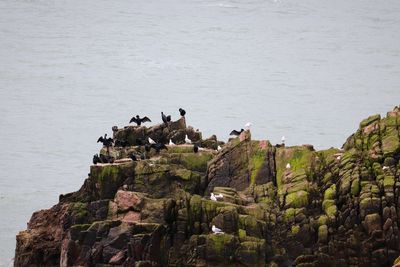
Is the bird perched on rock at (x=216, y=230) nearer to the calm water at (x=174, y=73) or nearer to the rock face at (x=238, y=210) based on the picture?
the rock face at (x=238, y=210)

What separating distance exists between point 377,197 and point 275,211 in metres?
4.12

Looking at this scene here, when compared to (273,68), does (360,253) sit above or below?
below

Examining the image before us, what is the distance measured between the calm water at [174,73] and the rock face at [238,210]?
12.2 meters

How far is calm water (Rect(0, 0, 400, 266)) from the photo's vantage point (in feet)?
355

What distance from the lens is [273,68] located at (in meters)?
146

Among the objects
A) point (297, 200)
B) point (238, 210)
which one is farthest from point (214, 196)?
point (297, 200)

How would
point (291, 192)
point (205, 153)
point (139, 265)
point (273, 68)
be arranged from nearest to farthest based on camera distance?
1. point (139, 265)
2. point (291, 192)
3. point (205, 153)
4. point (273, 68)

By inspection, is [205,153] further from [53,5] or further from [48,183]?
[53,5]

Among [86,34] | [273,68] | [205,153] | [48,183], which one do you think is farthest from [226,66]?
[205,153]

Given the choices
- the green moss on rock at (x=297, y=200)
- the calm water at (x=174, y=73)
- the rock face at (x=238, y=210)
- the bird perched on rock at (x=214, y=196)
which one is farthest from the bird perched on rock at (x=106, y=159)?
the calm water at (x=174, y=73)

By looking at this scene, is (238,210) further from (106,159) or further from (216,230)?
(106,159)

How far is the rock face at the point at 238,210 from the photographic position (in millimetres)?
60438

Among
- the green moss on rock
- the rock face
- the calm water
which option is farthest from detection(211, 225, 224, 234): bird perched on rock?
the calm water

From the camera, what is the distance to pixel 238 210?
6156cm
